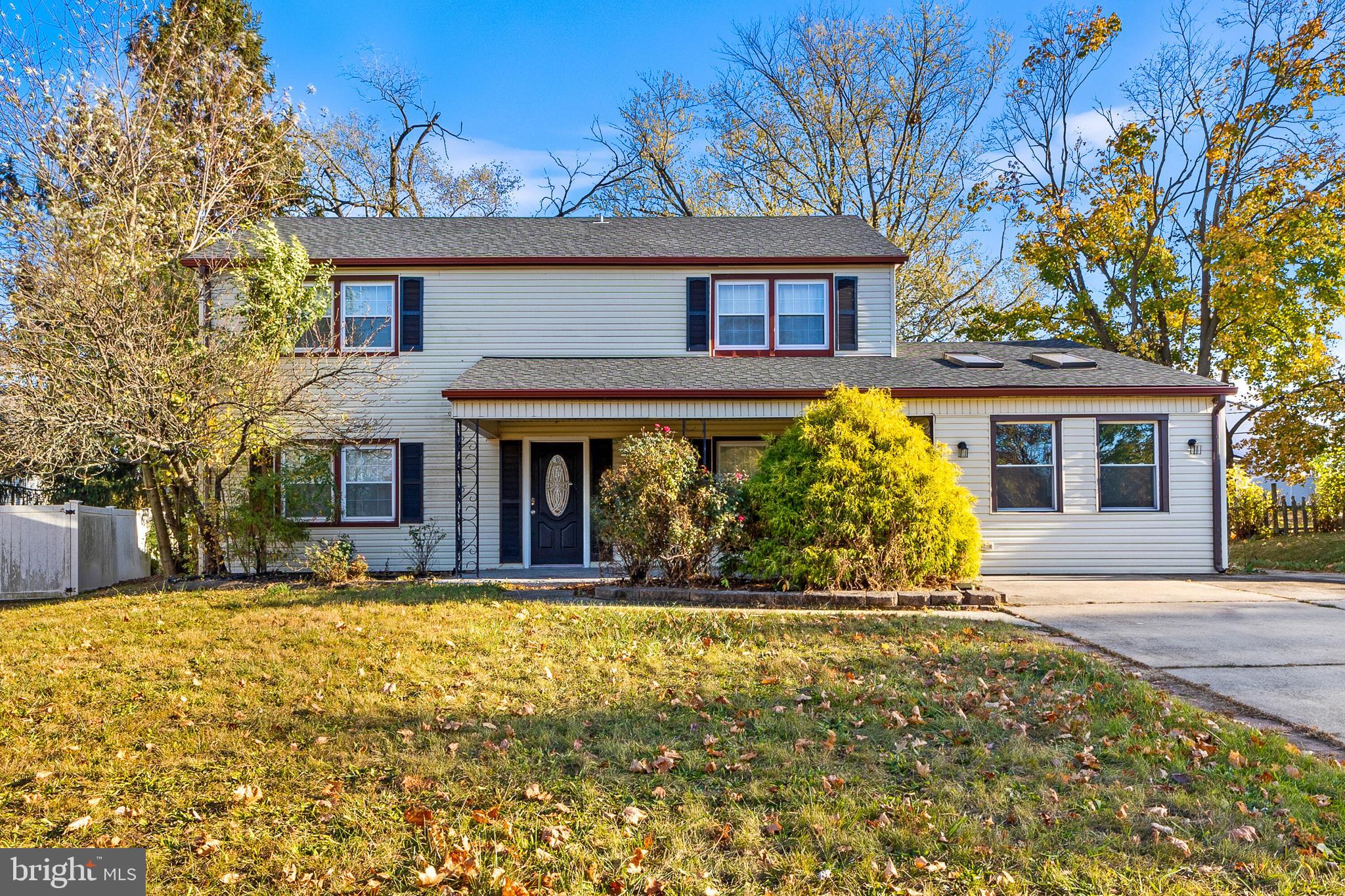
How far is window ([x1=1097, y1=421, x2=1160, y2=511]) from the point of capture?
1295cm

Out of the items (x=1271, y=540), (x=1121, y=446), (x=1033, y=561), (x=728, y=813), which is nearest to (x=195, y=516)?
(x=728, y=813)

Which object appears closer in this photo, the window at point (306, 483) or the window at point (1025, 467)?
the window at point (306, 483)

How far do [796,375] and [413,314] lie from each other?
6560 millimetres

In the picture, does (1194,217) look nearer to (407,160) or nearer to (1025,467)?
(1025,467)

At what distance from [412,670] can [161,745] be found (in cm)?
175

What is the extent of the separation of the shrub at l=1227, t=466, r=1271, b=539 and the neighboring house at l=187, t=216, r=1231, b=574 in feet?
25.0

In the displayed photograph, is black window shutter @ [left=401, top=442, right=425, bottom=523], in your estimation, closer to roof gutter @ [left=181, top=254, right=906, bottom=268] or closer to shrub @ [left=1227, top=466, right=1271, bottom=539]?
roof gutter @ [left=181, top=254, right=906, bottom=268]

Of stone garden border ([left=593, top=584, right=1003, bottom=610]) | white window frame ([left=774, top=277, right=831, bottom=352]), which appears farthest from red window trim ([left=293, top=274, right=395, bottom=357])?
stone garden border ([left=593, top=584, right=1003, bottom=610])

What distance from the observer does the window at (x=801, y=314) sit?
1436 cm

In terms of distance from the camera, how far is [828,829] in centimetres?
355

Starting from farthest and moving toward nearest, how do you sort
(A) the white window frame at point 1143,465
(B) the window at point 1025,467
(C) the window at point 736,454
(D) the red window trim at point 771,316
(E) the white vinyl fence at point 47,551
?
(D) the red window trim at point 771,316 → (C) the window at point 736,454 → (B) the window at point 1025,467 → (A) the white window frame at point 1143,465 → (E) the white vinyl fence at point 47,551

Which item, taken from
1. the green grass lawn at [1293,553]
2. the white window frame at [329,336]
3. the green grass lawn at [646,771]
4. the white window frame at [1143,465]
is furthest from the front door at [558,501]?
the green grass lawn at [1293,553]

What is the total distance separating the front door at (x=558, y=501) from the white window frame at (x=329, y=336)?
3618mm

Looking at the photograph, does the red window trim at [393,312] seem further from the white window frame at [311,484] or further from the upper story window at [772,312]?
the upper story window at [772,312]
